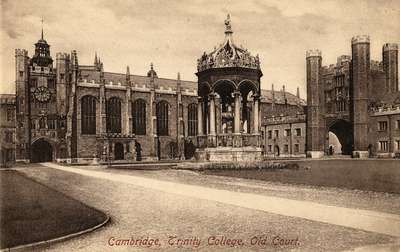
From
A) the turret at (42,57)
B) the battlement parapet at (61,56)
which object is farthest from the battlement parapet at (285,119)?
the turret at (42,57)

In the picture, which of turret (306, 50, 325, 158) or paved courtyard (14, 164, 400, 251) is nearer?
paved courtyard (14, 164, 400, 251)

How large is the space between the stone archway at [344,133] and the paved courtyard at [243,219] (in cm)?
4330

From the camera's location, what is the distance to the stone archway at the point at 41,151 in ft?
172

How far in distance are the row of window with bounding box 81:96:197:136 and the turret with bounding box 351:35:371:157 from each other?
23.9m

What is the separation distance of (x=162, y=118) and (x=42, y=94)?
1731 cm

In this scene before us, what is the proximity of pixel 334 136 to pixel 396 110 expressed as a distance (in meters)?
12.7

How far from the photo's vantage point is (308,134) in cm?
5512

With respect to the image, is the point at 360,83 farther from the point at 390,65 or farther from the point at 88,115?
the point at 88,115

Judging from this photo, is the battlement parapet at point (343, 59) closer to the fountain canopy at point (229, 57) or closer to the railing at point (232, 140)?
the fountain canopy at point (229, 57)

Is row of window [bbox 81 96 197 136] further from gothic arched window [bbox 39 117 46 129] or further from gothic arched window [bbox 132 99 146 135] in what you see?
gothic arched window [bbox 39 117 46 129]

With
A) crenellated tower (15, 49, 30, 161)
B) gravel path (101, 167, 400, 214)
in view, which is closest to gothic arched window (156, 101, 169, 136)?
crenellated tower (15, 49, 30, 161)

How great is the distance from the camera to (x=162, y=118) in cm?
5988

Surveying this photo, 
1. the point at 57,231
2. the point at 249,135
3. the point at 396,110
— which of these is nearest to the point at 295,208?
the point at 57,231

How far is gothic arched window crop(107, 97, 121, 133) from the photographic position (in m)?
54.9
